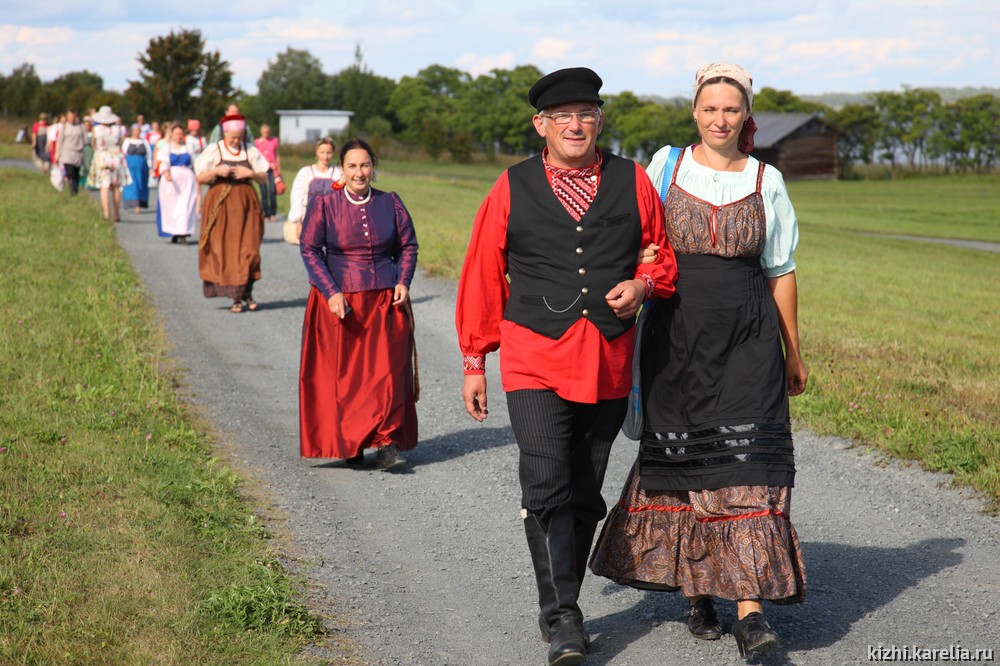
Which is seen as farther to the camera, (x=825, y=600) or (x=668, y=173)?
(x=825, y=600)

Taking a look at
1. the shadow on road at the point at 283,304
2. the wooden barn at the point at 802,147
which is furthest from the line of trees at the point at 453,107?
the shadow on road at the point at 283,304

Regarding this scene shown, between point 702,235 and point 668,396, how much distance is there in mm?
639

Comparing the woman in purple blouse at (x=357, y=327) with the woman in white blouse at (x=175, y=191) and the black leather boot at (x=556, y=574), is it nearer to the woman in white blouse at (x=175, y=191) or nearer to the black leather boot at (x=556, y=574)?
the black leather boot at (x=556, y=574)

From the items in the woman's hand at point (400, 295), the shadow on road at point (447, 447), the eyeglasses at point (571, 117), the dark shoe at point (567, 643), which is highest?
the eyeglasses at point (571, 117)

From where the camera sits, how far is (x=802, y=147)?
308ft

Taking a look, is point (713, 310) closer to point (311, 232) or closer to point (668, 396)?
point (668, 396)

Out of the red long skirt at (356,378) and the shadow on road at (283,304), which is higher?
the red long skirt at (356,378)

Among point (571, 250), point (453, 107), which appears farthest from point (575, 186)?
point (453, 107)

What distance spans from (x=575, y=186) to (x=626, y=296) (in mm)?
494

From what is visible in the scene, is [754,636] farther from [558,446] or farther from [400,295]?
[400,295]

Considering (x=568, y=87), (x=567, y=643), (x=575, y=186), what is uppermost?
(x=568, y=87)

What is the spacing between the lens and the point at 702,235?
464cm

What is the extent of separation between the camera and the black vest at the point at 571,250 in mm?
4500

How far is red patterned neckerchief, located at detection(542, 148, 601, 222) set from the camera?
454 centimetres
